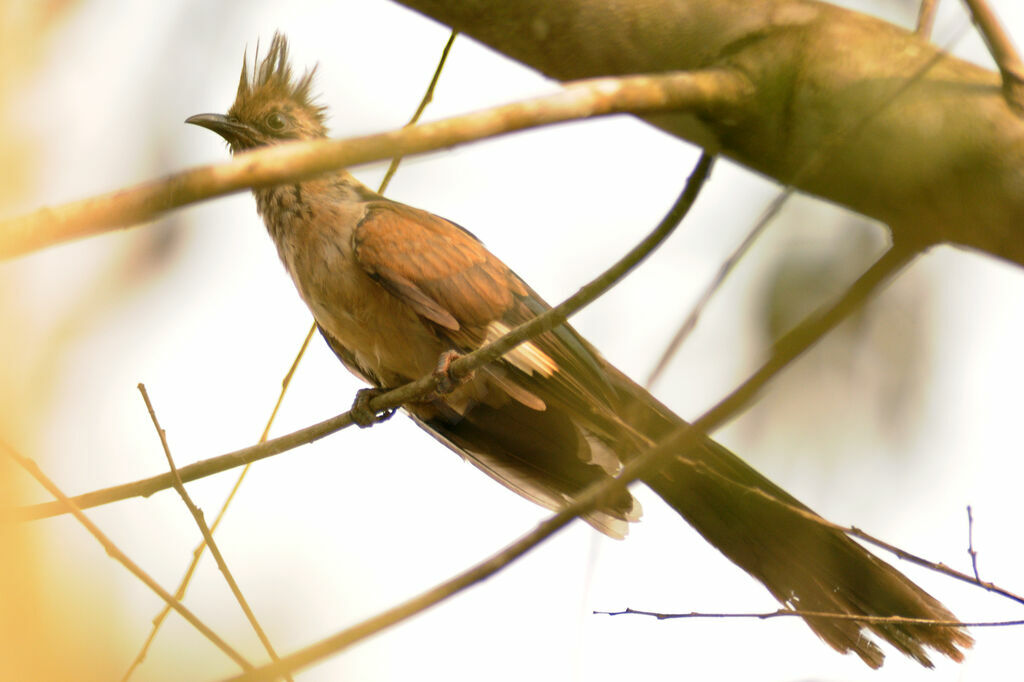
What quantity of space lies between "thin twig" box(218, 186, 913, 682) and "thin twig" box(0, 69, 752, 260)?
594 mm

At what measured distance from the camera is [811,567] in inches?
125

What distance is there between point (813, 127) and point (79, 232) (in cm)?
150

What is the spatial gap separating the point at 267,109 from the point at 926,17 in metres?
3.27

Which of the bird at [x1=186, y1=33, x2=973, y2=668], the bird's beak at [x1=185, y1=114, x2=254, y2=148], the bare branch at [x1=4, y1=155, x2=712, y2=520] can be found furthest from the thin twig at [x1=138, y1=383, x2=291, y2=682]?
the bird's beak at [x1=185, y1=114, x2=254, y2=148]

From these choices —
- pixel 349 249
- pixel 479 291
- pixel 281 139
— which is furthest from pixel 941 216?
pixel 281 139

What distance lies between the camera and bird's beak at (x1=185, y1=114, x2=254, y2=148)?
455cm

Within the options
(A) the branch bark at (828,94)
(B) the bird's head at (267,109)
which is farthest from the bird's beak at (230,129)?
(A) the branch bark at (828,94)

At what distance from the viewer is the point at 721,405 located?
1536 millimetres

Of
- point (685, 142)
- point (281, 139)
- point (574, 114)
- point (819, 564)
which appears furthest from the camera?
point (281, 139)

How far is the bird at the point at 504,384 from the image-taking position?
10.2ft

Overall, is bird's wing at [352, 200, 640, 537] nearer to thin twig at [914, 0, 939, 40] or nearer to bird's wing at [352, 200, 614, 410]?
bird's wing at [352, 200, 614, 410]

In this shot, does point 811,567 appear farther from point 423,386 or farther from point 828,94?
point 828,94

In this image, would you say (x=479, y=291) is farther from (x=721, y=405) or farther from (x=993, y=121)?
(x=721, y=405)

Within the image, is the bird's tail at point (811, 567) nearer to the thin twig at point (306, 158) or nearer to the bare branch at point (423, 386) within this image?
the bare branch at point (423, 386)
